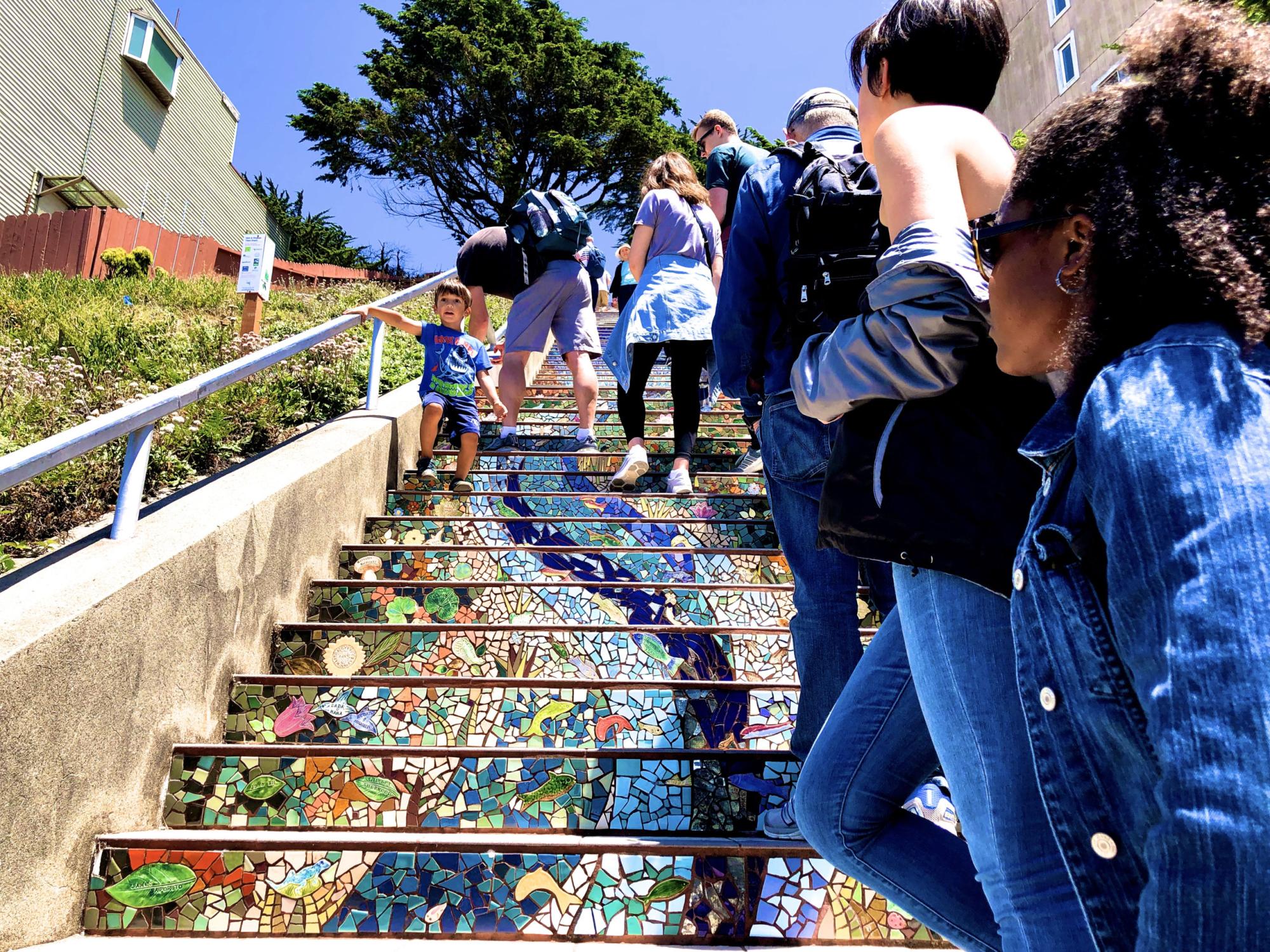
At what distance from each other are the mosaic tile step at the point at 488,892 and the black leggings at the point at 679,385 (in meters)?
2.79

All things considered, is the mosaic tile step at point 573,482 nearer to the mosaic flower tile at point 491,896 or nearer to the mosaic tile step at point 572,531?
the mosaic tile step at point 572,531

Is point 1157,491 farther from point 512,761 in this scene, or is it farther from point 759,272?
point 512,761

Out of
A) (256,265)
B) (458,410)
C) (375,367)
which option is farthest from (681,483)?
(256,265)

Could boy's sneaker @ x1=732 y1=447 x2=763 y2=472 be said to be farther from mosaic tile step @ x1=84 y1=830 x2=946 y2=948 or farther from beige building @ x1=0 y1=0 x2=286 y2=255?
beige building @ x1=0 y1=0 x2=286 y2=255

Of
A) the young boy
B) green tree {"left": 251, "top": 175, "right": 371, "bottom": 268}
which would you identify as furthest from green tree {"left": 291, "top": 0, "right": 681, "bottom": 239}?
the young boy

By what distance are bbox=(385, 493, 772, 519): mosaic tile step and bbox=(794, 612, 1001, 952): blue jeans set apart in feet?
10.4

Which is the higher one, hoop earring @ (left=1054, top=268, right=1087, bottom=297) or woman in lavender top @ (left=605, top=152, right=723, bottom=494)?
woman in lavender top @ (left=605, top=152, right=723, bottom=494)

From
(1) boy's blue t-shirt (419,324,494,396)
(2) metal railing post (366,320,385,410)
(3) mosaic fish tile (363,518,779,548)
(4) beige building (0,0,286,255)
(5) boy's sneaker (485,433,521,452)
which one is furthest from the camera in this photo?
(4) beige building (0,0,286,255)

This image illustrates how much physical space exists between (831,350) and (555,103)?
27.3 meters

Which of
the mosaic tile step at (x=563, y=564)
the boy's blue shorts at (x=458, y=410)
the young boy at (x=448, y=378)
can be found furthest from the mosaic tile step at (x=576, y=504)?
the mosaic tile step at (x=563, y=564)

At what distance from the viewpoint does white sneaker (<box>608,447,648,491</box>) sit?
485cm

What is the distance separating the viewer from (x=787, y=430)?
2.42 metres

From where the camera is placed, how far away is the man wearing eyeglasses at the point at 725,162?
4.87 m

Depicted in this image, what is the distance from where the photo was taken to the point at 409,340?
9.36 metres
